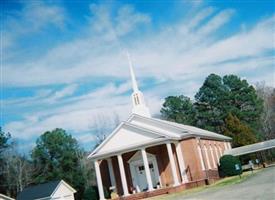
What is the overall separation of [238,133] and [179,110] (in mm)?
18561

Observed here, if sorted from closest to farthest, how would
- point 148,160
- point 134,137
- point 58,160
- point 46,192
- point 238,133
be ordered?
1. point 134,137
2. point 148,160
3. point 46,192
4. point 238,133
5. point 58,160

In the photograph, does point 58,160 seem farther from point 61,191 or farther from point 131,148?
point 131,148

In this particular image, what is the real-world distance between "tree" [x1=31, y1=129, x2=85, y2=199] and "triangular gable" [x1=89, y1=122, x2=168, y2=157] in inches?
1050

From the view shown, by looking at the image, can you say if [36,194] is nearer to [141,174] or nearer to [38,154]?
[141,174]

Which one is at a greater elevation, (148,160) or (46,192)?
(148,160)

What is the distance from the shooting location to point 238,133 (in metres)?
65.2

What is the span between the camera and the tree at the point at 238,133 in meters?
63.9

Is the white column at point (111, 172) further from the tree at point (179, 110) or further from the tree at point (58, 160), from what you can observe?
the tree at point (179, 110)

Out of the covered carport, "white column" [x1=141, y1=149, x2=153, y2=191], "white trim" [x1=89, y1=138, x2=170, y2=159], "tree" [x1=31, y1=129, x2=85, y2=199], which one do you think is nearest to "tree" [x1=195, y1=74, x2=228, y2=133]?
the covered carport

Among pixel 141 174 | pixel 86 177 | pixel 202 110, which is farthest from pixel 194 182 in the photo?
pixel 202 110

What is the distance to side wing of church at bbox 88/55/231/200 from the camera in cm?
3766

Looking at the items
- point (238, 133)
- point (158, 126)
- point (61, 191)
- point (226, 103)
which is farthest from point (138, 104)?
point (226, 103)

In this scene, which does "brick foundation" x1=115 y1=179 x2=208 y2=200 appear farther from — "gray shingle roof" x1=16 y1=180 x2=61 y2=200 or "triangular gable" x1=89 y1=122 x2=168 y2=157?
"gray shingle roof" x1=16 y1=180 x2=61 y2=200

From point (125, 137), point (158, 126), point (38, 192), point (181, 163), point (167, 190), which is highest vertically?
point (158, 126)
